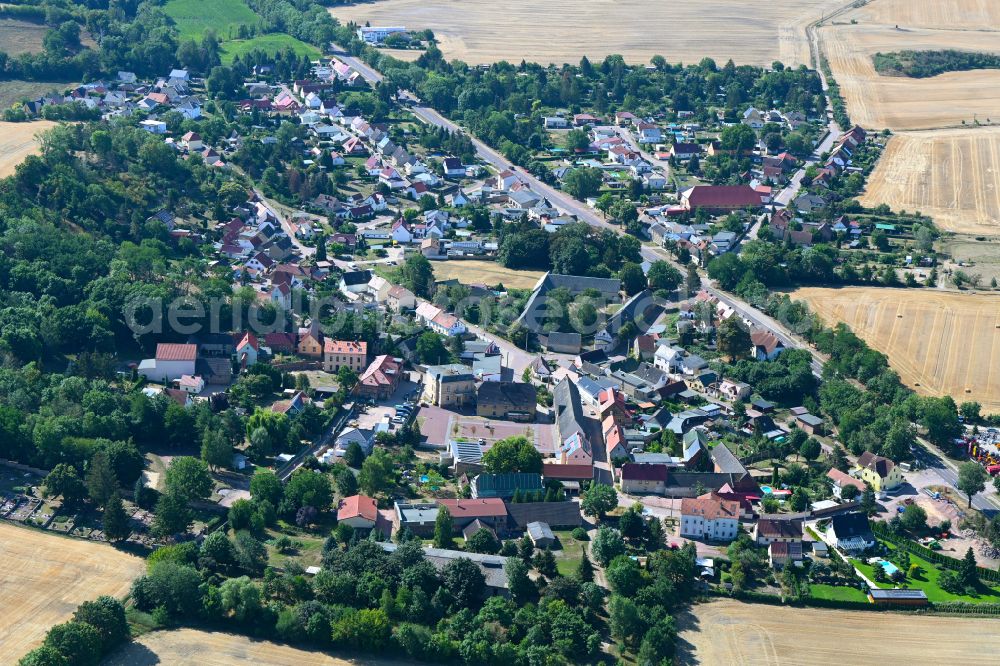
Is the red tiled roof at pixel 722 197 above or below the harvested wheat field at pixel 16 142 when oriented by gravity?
below

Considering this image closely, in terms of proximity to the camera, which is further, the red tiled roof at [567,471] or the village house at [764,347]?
the village house at [764,347]

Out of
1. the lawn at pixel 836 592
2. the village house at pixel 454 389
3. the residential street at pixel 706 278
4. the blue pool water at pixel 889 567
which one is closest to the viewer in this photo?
the lawn at pixel 836 592

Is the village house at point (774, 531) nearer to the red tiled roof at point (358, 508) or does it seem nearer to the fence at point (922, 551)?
the fence at point (922, 551)

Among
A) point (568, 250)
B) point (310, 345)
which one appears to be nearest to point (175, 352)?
point (310, 345)

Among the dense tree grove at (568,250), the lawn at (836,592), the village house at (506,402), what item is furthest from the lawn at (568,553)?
the dense tree grove at (568,250)

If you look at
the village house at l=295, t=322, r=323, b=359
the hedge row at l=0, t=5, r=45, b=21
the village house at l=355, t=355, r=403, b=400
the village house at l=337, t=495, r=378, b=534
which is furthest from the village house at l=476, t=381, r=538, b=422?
the hedge row at l=0, t=5, r=45, b=21

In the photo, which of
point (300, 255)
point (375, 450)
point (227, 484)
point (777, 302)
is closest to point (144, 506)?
point (227, 484)

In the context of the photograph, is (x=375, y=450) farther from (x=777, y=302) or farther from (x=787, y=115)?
(x=787, y=115)
